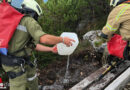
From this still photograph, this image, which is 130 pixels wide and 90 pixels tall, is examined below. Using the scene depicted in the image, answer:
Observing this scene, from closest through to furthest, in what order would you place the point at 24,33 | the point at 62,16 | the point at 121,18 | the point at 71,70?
the point at 24,33, the point at 121,18, the point at 71,70, the point at 62,16

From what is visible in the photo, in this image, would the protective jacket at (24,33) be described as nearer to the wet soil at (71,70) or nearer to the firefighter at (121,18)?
the firefighter at (121,18)

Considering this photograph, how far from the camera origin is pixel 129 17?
258cm

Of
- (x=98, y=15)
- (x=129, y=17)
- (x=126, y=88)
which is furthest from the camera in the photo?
(x=98, y=15)

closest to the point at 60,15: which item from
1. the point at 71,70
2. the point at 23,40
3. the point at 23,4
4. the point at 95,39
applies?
the point at 95,39

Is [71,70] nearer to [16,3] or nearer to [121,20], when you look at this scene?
[121,20]

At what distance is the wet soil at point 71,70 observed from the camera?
3.63 meters

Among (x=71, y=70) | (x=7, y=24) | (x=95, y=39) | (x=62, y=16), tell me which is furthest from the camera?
(x=62, y=16)

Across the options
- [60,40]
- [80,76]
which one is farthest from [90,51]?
[60,40]

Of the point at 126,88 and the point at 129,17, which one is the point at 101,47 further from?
the point at 129,17

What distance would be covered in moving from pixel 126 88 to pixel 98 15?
372 cm

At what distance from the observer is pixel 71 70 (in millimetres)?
4039

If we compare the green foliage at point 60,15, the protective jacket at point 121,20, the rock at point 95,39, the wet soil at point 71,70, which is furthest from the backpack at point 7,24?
the rock at point 95,39

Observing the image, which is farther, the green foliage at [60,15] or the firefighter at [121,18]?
the green foliage at [60,15]

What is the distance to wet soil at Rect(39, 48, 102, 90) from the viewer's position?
11.9 ft
